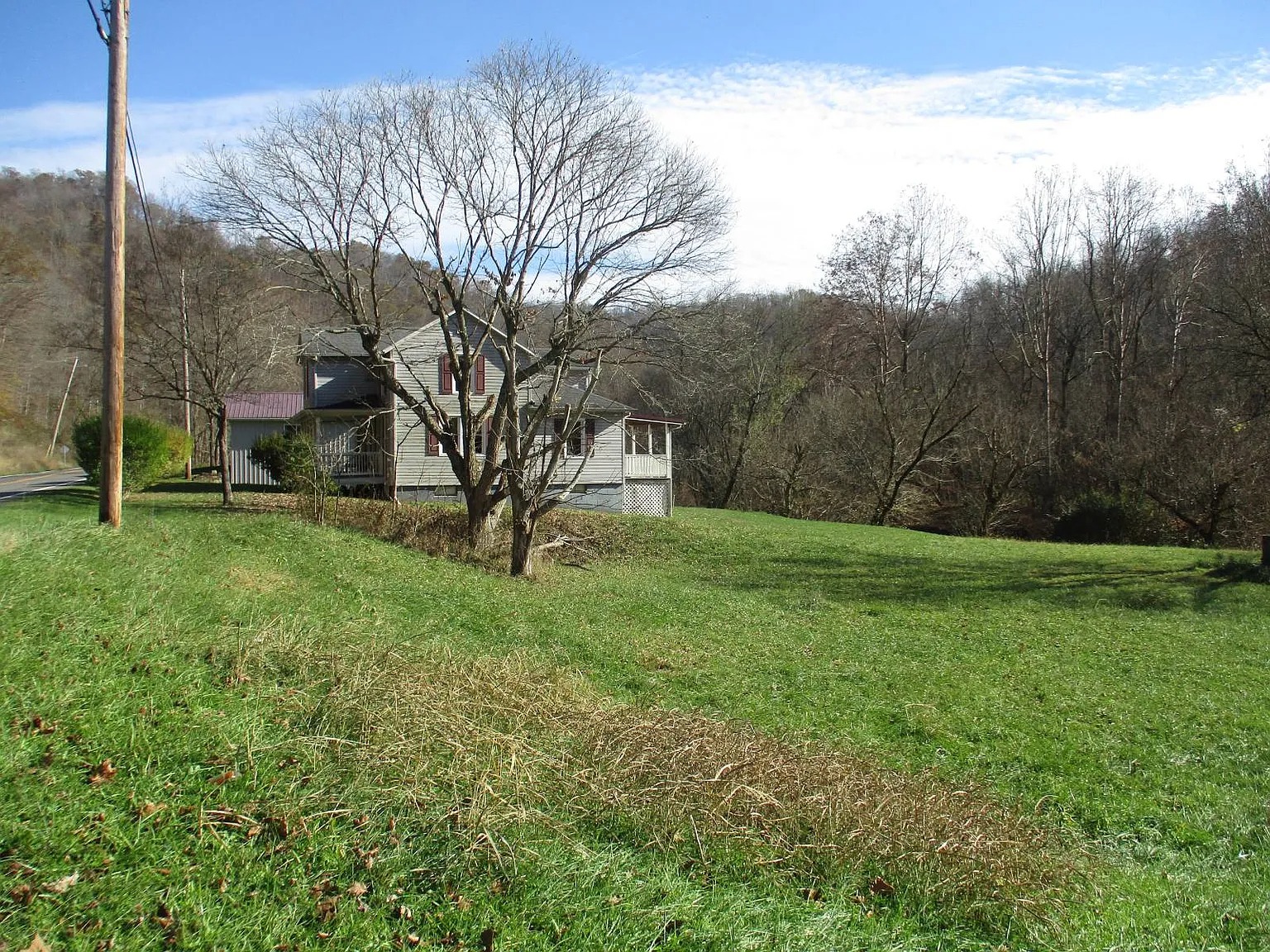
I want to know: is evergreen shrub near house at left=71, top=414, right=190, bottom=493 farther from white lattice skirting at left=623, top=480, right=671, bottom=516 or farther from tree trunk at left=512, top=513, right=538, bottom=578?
white lattice skirting at left=623, top=480, right=671, bottom=516

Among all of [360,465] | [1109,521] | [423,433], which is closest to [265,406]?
[360,465]

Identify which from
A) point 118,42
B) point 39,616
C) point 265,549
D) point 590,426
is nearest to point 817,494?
point 590,426

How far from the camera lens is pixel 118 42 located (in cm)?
1041

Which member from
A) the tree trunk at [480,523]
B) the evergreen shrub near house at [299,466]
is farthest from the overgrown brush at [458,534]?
the evergreen shrub near house at [299,466]

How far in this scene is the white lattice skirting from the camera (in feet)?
106

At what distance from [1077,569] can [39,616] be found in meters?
19.7

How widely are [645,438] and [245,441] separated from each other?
712 inches

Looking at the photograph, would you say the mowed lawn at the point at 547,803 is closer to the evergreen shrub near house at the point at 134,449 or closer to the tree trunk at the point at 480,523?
the tree trunk at the point at 480,523

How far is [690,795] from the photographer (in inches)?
187

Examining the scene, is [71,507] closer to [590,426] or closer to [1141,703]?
[590,426]

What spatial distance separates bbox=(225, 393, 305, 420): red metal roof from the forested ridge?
4.27ft

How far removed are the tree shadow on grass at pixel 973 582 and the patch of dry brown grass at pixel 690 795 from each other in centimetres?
1035

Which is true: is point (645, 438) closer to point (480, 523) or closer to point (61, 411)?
point (480, 523)

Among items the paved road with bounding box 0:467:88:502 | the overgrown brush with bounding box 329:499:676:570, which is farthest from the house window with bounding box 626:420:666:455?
the paved road with bounding box 0:467:88:502
